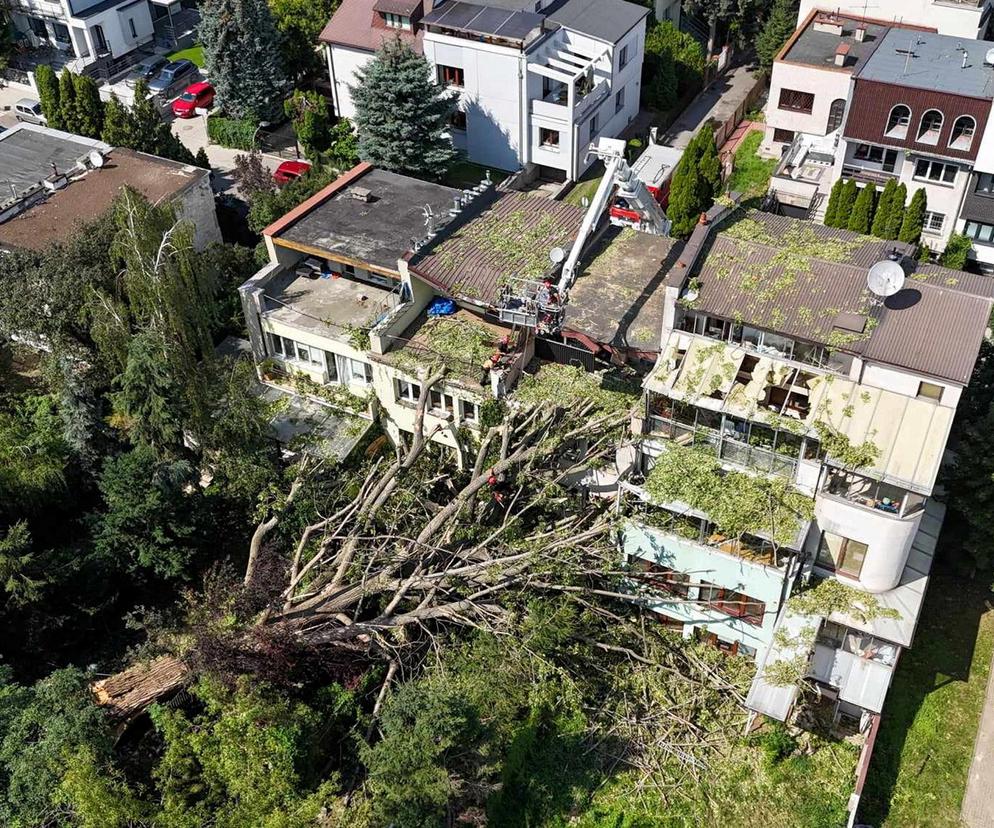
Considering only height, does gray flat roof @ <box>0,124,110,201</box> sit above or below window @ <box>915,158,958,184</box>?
above

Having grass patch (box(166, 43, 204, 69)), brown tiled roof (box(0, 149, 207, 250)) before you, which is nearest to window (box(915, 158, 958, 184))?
brown tiled roof (box(0, 149, 207, 250))

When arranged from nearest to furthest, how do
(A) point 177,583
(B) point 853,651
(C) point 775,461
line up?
1. (C) point 775,461
2. (B) point 853,651
3. (A) point 177,583

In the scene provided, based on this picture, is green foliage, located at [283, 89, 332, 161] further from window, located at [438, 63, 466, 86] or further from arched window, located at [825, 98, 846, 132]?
arched window, located at [825, 98, 846, 132]

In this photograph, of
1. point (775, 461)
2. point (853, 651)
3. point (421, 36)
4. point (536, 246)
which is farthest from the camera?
point (421, 36)

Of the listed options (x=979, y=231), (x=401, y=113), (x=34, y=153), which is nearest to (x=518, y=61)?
(x=401, y=113)

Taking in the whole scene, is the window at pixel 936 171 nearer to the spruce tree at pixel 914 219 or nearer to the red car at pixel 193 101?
the spruce tree at pixel 914 219

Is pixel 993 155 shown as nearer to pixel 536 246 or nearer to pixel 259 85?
pixel 536 246

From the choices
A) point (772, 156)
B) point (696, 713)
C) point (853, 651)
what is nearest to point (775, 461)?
point (853, 651)
